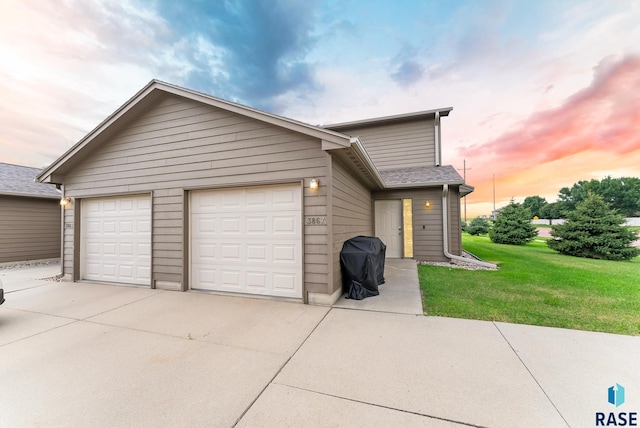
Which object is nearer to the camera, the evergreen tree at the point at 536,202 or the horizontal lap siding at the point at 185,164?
the horizontal lap siding at the point at 185,164

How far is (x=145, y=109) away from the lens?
5.49m

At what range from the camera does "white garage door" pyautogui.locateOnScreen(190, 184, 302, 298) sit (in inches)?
176

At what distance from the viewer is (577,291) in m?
4.74

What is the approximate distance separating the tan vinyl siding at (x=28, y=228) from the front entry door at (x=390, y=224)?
41.6ft

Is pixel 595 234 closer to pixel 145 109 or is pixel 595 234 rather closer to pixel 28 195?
pixel 145 109

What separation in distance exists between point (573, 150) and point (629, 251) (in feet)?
14.2

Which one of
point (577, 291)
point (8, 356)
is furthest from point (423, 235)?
point (8, 356)

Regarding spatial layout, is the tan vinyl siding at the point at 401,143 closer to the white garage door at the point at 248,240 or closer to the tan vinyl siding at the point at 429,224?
the tan vinyl siding at the point at 429,224

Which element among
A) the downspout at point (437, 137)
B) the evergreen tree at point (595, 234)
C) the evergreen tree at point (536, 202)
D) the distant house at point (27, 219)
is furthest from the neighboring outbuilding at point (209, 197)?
the evergreen tree at point (536, 202)

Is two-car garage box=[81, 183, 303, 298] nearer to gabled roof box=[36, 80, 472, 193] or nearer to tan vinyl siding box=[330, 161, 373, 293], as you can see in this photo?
tan vinyl siding box=[330, 161, 373, 293]

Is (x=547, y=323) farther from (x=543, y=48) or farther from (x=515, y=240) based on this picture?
(x=515, y=240)

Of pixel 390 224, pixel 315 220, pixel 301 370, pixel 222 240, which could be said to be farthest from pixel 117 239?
pixel 390 224

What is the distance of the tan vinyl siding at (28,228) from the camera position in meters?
8.31

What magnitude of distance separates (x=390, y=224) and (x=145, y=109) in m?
7.95
